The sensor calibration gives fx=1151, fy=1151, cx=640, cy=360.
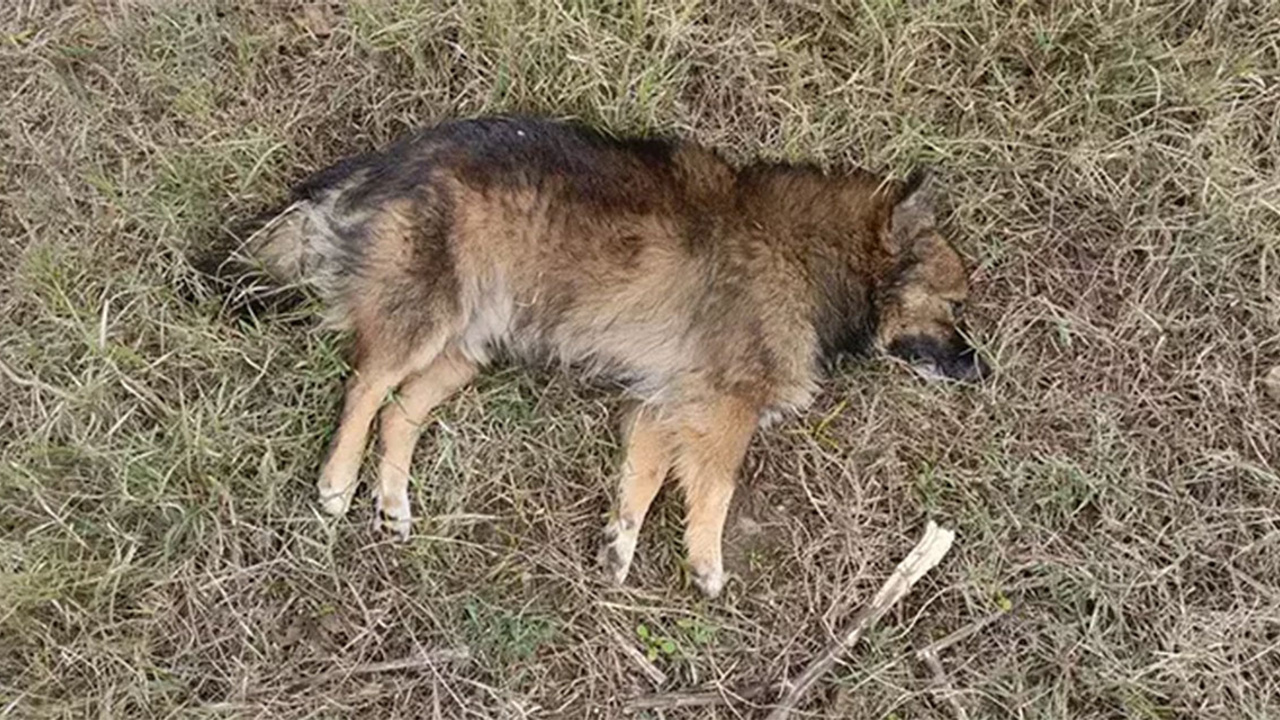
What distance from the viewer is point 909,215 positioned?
12.7 feet

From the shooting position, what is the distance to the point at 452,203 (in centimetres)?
356

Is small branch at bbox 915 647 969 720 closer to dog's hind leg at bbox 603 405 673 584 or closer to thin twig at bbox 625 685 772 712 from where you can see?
thin twig at bbox 625 685 772 712

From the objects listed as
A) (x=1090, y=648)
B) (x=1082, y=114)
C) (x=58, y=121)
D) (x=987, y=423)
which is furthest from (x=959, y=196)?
(x=58, y=121)

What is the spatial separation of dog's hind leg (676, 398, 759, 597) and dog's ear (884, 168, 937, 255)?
754 millimetres

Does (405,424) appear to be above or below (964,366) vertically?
below

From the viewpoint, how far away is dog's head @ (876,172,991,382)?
12.7ft

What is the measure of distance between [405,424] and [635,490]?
2.62ft

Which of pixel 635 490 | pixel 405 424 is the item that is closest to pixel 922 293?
pixel 635 490

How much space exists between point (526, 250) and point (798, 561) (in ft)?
4.56

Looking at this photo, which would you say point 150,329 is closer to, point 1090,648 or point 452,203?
point 452,203

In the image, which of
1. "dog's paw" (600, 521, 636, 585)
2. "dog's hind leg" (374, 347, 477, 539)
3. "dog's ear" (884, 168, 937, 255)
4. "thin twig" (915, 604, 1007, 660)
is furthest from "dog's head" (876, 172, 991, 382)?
"dog's hind leg" (374, 347, 477, 539)

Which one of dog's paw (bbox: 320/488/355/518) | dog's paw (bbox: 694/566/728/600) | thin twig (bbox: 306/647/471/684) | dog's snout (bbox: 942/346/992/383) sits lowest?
thin twig (bbox: 306/647/471/684)

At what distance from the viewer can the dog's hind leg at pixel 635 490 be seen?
3.79 metres

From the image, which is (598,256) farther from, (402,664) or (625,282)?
(402,664)
